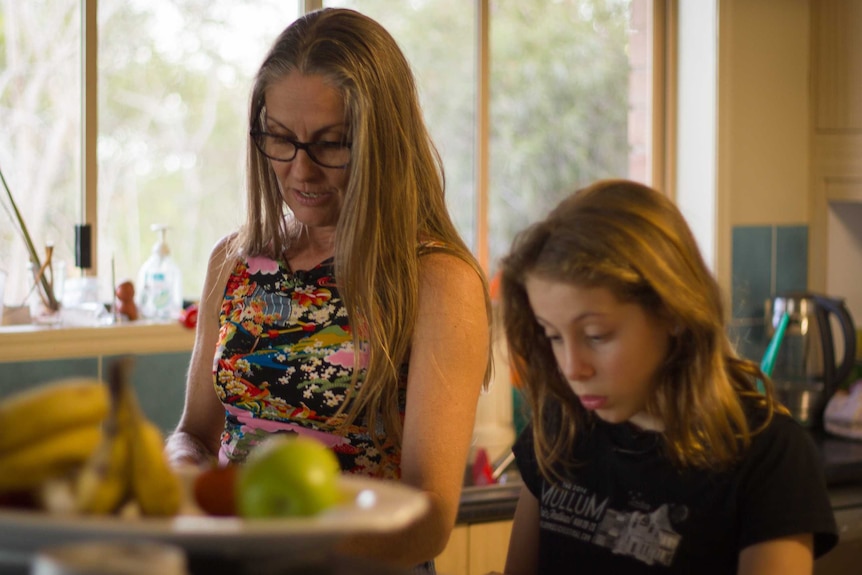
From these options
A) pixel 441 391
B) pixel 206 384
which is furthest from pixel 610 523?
pixel 206 384

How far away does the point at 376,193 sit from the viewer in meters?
1.34

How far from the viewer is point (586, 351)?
3.91 feet

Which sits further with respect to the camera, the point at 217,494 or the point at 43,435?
the point at 217,494

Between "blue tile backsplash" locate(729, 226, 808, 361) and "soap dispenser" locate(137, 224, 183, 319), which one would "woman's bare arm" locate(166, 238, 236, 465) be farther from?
"blue tile backsplash" locate(729, 226, 808, 361)

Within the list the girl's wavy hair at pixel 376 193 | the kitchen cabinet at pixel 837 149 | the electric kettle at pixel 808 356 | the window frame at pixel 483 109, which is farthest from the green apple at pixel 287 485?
the kitchen cabinet at pixel 837 149

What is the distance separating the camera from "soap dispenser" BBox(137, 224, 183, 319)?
8.12 ft

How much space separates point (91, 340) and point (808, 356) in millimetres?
1840

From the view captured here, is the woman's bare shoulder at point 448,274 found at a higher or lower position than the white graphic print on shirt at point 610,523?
higher

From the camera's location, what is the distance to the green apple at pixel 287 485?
692 mm

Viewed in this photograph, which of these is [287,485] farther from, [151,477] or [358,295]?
[358,295]

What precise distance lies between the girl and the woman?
12 centimetres

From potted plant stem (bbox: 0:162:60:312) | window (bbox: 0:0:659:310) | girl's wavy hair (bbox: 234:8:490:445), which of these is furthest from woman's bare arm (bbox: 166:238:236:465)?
potted plant stem (bbox: 0:162:60:312)

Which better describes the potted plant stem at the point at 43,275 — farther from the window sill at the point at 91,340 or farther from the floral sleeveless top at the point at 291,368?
the floral sleeveless top at the point at 291,368

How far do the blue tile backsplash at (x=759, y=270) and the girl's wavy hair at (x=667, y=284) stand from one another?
6.34 ft
